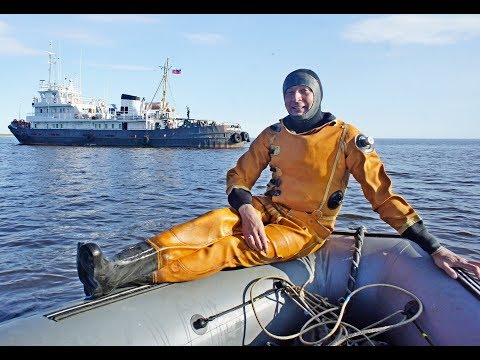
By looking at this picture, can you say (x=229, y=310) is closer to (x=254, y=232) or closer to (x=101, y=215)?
(x=254, y=232)

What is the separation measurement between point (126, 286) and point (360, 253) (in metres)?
1.85

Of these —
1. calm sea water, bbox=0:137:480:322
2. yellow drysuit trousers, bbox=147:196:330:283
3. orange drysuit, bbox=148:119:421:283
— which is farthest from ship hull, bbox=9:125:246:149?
yellow drysuit trousers, bbox=147:196:330:283

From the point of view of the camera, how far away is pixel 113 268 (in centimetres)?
283

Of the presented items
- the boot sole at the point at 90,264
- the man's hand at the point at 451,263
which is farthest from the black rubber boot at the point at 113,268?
the man's hand at the point at 451,263

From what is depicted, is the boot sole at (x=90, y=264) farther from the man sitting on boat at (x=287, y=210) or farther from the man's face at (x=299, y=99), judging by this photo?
the man's face at (x=299, y=99)

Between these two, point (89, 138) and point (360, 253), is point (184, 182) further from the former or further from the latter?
point (89, 138)

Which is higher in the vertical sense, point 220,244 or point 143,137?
point 143,137

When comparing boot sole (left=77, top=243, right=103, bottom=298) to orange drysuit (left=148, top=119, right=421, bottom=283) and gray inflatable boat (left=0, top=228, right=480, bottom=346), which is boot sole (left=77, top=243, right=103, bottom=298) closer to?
gray inflatable boat (left=0, top=228, right=480, bottom=346)

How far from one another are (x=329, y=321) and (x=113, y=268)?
4.71 ft

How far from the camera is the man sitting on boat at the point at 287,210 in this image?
3057 millimetres

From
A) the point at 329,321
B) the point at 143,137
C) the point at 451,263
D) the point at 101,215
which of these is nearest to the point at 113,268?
the point at 329,321

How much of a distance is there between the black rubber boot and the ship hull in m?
42.7
